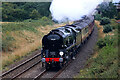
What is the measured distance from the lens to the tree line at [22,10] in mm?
41375

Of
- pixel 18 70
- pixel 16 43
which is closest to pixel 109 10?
pixel 16 43

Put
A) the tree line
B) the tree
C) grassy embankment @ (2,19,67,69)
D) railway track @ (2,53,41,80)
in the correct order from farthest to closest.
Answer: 1. the tree
2. the tree line
3. grassy embankment @ (2,19,67,69)
4. railway track @ (2,53,41,80)

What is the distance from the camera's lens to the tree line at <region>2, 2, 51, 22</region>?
136 feet

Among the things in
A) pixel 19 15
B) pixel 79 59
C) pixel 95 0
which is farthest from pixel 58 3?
pixel 19 15

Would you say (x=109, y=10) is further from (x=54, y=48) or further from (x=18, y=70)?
(x=18, y=70)

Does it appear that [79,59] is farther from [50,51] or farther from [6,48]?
[6,48]

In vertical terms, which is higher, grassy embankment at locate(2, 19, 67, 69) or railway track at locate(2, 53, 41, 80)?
grassy embankment at locate(2, 19, 67, 69)

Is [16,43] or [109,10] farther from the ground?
[109,10]

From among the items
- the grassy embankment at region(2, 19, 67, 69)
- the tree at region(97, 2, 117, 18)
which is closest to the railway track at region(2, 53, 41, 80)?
the grassy embankment at region(2, 19, 67, 69)

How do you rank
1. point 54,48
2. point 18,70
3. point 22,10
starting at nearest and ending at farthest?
point 54,48 < point 18,70 < point 22,10

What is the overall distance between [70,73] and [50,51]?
7.89ft

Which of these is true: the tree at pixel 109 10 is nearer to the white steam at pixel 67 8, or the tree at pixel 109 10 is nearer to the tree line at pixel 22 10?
the tree line at pixel 22 10

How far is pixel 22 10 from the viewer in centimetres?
4397

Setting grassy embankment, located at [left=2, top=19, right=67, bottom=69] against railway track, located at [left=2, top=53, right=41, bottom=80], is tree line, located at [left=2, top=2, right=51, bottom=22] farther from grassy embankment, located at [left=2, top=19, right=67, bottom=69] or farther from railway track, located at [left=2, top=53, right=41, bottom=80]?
railway track, located at [left=2, top=53, right=41, bottom=80]
